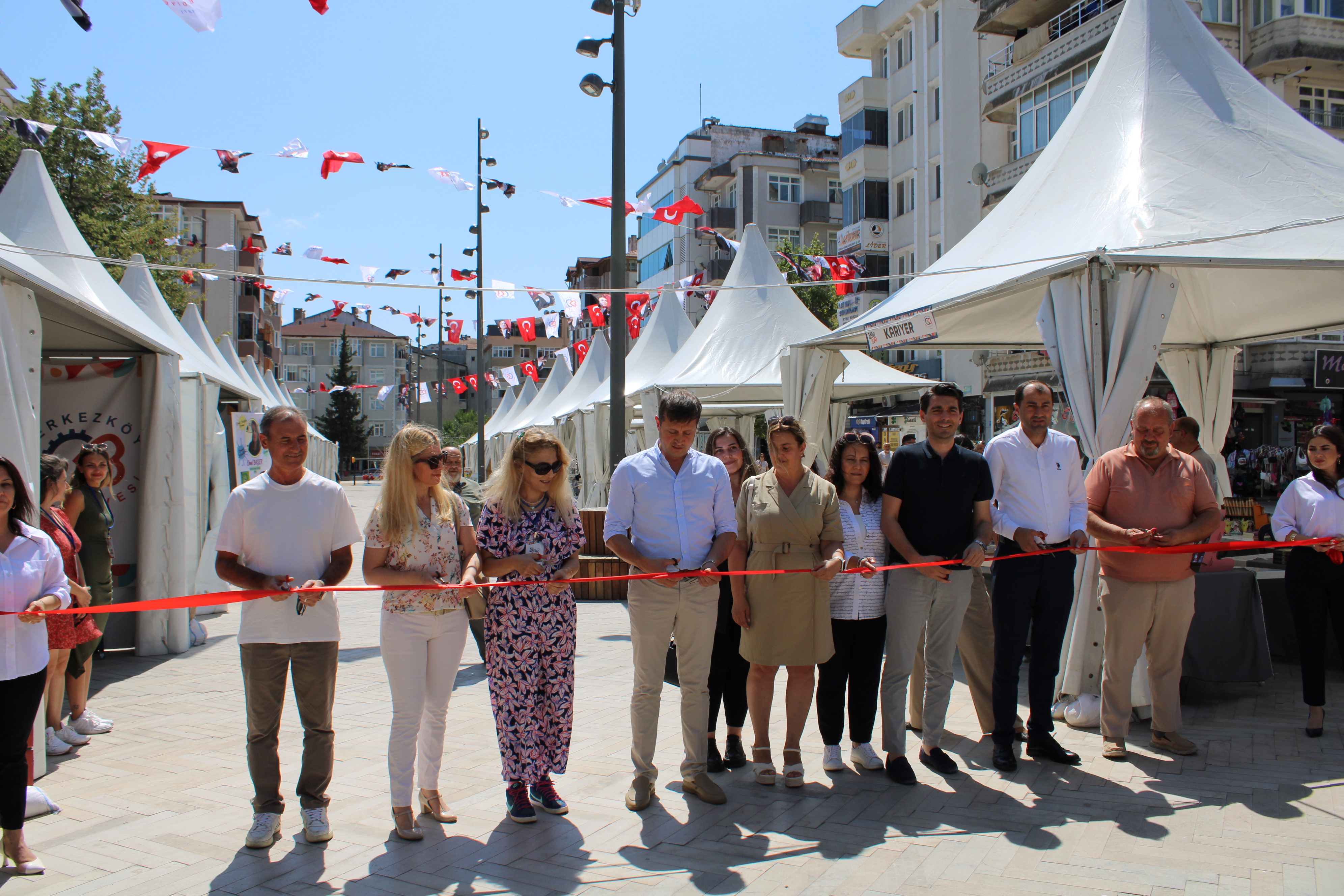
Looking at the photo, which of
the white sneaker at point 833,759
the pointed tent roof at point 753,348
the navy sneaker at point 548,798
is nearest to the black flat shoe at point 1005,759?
the white sneaker at point 833,759

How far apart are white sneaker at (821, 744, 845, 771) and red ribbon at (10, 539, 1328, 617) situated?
90 cm

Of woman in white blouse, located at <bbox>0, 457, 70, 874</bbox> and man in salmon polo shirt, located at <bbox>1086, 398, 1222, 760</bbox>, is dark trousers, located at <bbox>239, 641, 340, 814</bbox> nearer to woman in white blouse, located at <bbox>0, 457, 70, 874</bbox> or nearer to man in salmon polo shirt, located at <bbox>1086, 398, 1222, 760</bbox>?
woman in white blouse, located at <bbox>0, 457, 70, 874</bbox>

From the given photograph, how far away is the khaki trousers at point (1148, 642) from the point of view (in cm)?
481

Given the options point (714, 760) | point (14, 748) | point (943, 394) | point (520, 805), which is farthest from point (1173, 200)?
point (14, 748)

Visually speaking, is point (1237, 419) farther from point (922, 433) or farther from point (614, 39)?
point (614, 39)

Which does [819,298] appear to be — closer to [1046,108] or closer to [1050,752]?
[1046,108]

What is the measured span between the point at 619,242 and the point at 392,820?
6.82m

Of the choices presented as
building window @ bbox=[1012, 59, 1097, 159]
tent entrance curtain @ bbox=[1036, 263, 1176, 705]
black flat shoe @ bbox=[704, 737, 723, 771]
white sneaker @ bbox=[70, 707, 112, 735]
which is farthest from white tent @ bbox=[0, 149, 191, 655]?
building window @ bbox=[1012, 59, 1097, 159]

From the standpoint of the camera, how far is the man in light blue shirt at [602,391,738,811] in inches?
164

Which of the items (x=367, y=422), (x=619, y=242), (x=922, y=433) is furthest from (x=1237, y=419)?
(x=367, y=422)

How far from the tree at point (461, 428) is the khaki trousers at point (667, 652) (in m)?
63.0

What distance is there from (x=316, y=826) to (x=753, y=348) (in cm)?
1120

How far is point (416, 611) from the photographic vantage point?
153 inches

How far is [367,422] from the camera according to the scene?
3888 inches
